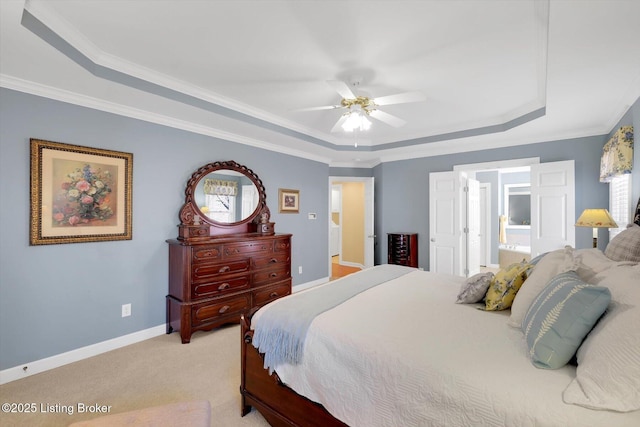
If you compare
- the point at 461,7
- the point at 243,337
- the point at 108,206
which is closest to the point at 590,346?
the point at 243,337

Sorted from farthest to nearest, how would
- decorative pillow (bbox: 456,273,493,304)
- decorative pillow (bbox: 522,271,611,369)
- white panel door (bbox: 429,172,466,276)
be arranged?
white panel door (bbox: 429,172,466,276) < decorative pillow (bbox: 456,273,493,304) < decorative pillow (bbox: 522,271,611,369)

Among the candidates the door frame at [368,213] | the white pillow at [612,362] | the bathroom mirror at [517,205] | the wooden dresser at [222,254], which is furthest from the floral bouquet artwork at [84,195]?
the bathroom mirror at [517,205]

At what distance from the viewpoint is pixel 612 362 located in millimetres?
924

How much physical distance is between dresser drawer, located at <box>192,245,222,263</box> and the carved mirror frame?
27cm

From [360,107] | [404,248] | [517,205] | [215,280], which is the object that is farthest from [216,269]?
[517,205]

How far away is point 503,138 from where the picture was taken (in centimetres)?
407

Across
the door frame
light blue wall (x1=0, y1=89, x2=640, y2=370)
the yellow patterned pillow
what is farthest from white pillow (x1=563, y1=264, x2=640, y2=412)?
the door frame

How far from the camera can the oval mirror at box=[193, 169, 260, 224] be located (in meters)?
3.51

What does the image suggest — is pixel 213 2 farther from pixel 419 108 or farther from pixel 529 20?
pixel 419 108

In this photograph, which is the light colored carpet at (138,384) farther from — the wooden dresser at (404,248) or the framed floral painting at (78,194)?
the wooden dresser at (404,248)

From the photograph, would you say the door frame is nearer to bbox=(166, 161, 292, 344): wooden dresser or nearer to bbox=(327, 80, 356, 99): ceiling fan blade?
bbox=(166, 161, 292, 344): wooden dresser

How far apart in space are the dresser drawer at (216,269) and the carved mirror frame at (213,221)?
15.7 inches

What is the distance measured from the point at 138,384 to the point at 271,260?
1.87 metres

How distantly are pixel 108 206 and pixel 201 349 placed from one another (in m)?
1.69
